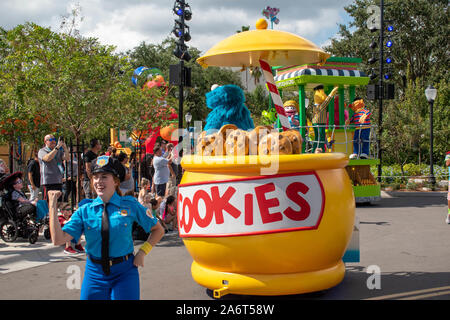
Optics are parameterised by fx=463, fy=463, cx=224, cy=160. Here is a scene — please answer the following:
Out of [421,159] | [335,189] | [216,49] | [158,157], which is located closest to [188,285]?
[335,189]

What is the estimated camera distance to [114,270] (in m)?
3.29

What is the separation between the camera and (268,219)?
14.4 ft

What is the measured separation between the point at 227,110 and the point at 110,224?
2.57 m

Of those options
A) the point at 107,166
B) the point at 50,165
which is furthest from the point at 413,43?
the point at 107,166

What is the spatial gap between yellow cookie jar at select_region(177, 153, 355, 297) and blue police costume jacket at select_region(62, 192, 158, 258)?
48.2 inches

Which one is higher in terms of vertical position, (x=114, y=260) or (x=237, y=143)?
(x=237, y=143)

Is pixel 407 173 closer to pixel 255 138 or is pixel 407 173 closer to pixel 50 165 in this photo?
pixel 50 165

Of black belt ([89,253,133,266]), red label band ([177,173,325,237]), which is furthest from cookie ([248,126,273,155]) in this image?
black belt ([89,253,133,266])

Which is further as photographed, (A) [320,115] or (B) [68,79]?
(A) [320,115]

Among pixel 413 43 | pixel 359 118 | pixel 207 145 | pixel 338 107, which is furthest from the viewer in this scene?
pixel 413 43

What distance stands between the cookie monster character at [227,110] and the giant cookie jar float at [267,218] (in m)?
0.67

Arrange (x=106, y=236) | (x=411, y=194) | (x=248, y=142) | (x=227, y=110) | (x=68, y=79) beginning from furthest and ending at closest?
1. (x=411, y=194)
2. (x=68, y=79)
3. (x=227, y=110)
4. (x=248, y=142)
5. (x=106, y=236)

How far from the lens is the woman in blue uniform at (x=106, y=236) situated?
3.26 meters
